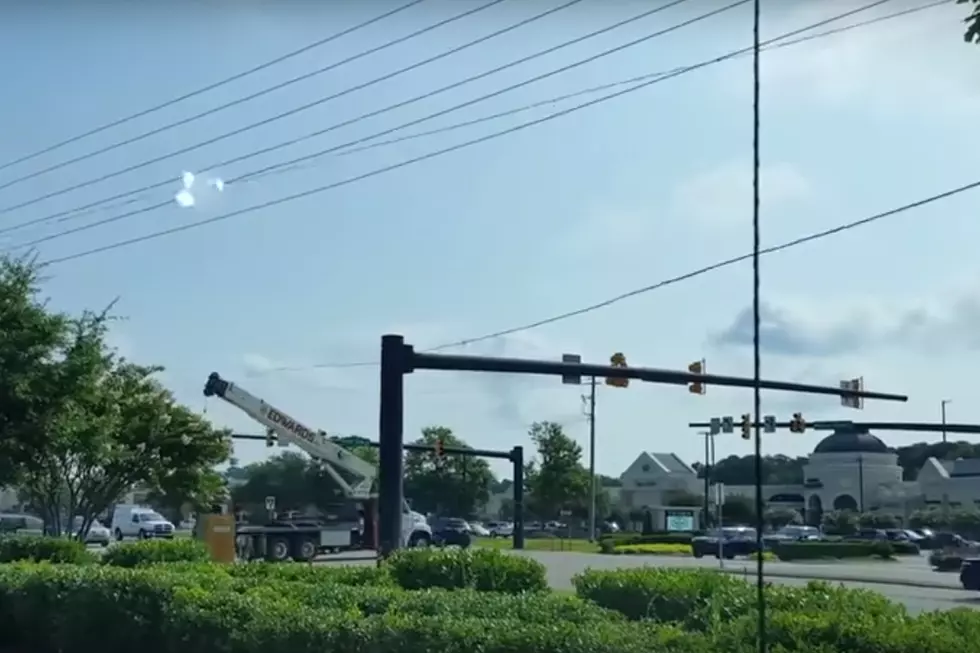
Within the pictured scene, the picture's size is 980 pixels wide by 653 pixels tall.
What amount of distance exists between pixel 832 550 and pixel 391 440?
38.3 m

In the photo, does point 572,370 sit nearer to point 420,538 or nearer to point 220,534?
point 220,534

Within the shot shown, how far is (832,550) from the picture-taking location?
54344 mm

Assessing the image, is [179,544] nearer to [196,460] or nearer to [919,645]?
[919,645]

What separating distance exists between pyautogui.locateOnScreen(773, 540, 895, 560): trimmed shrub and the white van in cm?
2723

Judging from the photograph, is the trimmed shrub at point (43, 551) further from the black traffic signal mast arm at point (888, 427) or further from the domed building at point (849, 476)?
the domed building at point (849, 476)

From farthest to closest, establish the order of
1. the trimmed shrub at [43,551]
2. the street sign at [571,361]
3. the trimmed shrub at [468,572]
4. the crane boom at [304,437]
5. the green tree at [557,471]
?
the green tree at [557,471]
the crane boom at [304,437]
the street sign at [571,361]
the trimmed shrub at [43,551]
the trimmed shrub at [468,572]

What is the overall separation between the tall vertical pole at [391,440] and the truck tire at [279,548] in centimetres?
1954

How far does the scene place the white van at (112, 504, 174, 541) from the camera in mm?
60312

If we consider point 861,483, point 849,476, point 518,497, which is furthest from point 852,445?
point 518,497

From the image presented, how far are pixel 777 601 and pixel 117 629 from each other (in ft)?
22.3

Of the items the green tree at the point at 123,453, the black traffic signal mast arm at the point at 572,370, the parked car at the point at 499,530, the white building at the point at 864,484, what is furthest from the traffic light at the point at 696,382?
the white building at the point at 864,484

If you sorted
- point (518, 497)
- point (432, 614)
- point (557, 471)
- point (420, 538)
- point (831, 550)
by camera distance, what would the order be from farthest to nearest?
point (557, 471) → point (518, 497) → point (831, 550) → point (420, 538) → point (432, 614)

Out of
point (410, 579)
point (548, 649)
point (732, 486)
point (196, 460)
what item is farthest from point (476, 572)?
point (732, 486)

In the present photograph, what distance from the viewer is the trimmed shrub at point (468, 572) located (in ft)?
47.3
